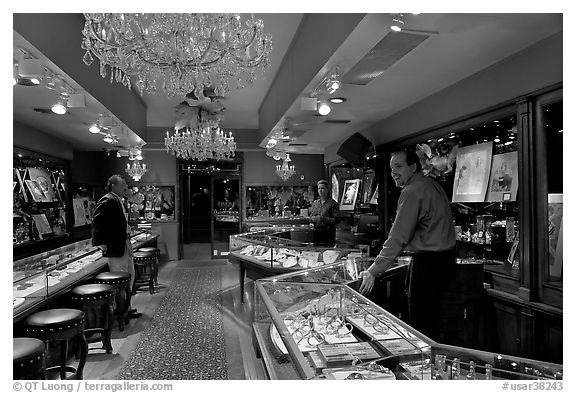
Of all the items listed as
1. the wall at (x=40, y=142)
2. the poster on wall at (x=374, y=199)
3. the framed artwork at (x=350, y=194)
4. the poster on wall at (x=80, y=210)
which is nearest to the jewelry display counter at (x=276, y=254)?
the poster on wall at (x=374, y=199)

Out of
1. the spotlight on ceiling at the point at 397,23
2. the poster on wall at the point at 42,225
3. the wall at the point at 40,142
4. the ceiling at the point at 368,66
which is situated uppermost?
the ceiling at the point at 368,66

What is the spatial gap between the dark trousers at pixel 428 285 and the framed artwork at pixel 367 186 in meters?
4.01

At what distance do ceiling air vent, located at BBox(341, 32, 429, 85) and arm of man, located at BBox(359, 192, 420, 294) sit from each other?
1038 mm

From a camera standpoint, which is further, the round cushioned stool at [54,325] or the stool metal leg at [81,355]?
the stool metal leg at [81,355]

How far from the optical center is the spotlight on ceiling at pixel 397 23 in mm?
2332

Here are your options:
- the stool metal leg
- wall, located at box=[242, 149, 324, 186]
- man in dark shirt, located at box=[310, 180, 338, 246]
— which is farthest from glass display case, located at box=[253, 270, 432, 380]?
wall, located at box=[242, 149, 324, 186]

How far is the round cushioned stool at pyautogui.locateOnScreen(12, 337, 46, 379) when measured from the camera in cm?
208

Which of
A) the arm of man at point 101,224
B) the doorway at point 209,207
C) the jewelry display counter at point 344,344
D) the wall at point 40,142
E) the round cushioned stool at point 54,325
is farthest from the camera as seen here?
the doorway at point 209,207

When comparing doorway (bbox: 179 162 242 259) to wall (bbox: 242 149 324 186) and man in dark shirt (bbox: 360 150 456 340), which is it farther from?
man in dark shirt (bbox: 360 150 456 340)

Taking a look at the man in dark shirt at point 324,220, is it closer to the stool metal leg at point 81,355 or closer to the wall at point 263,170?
the stool metal leg at point 81,355

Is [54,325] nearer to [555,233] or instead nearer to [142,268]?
[555,233]

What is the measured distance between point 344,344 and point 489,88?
2.69 meters

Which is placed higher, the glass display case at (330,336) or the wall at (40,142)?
the wall at (40,142)
